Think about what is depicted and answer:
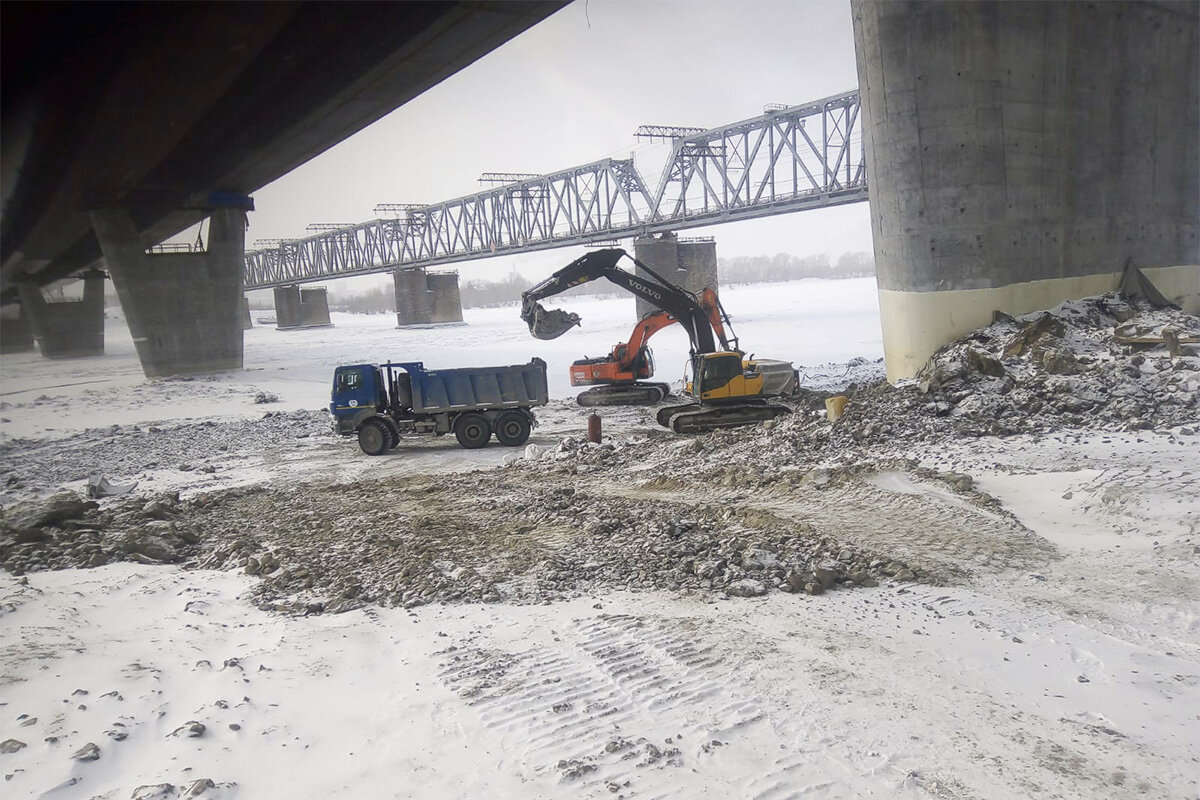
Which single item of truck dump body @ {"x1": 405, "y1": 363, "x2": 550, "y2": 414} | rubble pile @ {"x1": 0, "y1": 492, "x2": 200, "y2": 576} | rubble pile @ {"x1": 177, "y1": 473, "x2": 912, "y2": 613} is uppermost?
truck dump body @ {"x1": 405, "y1": 363, "x2": 550, "y2": 414}

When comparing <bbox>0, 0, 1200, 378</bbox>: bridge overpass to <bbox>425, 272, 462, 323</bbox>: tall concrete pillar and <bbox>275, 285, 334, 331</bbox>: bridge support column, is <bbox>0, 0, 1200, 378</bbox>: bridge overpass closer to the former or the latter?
<bbox>275, 285, 334, 331</bbox>: bridge support column

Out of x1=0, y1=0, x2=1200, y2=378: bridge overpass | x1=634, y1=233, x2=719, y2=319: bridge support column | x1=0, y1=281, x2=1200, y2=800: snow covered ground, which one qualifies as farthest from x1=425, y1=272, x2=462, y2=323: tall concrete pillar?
x1=0, y1=281, x2=1200, y2=800: snow covered ground

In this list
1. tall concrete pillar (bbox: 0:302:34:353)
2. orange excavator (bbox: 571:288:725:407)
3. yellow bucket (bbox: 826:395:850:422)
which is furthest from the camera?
orange excavator (bbox: 571:288:725:407)

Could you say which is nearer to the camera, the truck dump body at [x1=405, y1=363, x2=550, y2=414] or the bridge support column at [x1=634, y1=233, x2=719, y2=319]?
the truck dump body at [x1=405, y1=363, x2=550, y2=414]

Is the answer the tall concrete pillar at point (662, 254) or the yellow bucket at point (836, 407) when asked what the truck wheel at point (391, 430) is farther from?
the tall concrete pillar at point (662, 254)

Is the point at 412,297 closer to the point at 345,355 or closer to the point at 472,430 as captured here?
the point at 345,355

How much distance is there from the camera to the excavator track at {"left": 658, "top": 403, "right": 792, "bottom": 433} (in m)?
14.8

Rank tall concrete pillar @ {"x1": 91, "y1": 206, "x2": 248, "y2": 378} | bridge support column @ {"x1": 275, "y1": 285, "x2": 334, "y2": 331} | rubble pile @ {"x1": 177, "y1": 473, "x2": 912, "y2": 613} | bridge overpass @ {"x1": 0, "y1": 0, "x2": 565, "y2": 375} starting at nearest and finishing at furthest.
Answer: bridge overpass @ {"x1": 0, "y1": 0, "x2": 565, "y2": 375} → rubble pile @ {"x1": 177, "y1": 473, "x2": 912, "y2": 613} → tall concrete pillar @ {"x1": 91, "y1": 206, "x2": 248, "y2": 378} → bridge support column @ {"x1": 275, "y1": 285, "x2": 334, "y2": 331}

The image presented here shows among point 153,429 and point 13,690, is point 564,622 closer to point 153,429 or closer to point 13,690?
point 13,690

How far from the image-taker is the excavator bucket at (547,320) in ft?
62.4

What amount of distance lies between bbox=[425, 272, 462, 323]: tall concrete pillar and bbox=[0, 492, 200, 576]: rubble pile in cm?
4556

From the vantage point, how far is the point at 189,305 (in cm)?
2881

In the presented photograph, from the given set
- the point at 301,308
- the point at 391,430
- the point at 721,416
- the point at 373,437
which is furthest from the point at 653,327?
the point at 301,308

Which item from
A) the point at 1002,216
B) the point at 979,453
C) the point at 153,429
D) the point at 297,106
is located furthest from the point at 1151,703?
the point at 153,429
